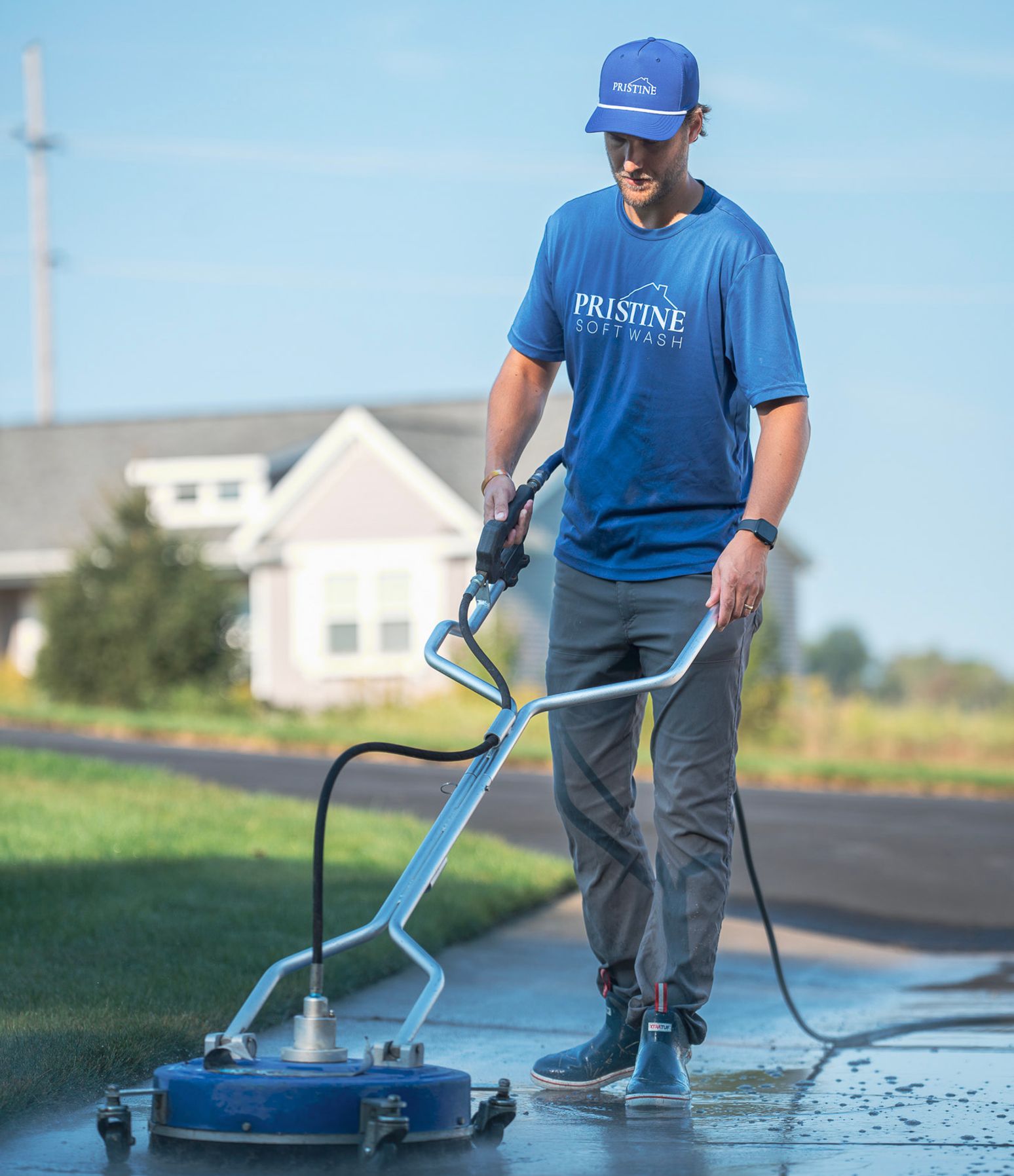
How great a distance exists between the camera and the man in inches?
137

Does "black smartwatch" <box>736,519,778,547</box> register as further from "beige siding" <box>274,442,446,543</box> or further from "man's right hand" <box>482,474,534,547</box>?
"beige siding" <box>274,442,446,543</box>

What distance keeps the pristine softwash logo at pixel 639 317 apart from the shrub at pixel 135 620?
20.7m

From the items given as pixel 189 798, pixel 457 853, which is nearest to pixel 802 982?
pixel 457 853

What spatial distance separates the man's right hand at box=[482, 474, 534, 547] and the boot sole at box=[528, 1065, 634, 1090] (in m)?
1.17

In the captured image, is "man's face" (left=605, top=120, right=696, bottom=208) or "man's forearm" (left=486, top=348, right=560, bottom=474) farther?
"man's forearm" (left=486, top=348, right=560, bottom=474)

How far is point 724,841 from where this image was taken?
12.0 ft

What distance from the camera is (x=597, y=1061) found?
12.2 feet

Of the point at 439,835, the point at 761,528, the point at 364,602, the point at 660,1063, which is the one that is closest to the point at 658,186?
the point at 761,528

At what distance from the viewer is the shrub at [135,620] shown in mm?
23938

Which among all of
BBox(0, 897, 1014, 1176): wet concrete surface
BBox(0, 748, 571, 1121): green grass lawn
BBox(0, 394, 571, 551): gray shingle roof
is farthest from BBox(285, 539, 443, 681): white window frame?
BBox(0, 897, 1014, 1176): wet concrete surface

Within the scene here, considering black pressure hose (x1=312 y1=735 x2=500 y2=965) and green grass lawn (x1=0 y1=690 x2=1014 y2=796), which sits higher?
black pressure hose (x1=312 y1=735 x2=500 y2=965)

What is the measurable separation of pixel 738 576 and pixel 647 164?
2.87ft

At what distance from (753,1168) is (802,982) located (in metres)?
3.25

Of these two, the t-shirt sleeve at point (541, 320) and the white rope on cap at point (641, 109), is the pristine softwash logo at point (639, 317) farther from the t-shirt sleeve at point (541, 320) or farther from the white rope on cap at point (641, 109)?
the white rope on cap at point (641, 109)
